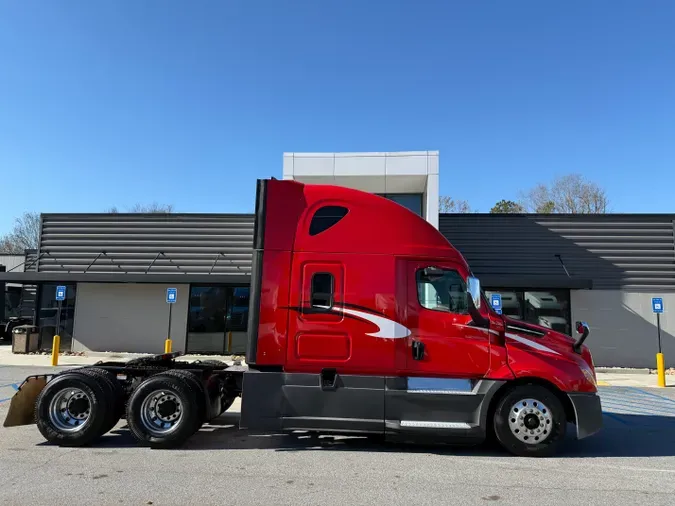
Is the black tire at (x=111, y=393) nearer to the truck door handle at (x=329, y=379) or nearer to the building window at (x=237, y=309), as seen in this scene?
the truck door handle at (x=329, y=379)

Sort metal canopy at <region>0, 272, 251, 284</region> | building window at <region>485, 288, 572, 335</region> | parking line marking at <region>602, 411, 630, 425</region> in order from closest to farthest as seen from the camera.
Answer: parking line marking at <region>602, 411, 630, 425</region> → building window at <region>485, 288, 572, 335</region> → metal canopy at <region>0, 272, 251, 284</region>

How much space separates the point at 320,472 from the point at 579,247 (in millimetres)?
14585

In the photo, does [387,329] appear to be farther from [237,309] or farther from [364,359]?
[237,309]

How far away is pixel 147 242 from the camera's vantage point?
17.9m

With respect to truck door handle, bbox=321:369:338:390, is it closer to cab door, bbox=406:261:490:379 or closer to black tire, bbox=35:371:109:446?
cab door, bbox=406:261:490:379

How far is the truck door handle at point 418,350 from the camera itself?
232 inches

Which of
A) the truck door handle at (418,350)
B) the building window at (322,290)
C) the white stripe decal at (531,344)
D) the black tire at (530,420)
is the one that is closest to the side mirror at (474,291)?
the white stripe decal at (531,344)

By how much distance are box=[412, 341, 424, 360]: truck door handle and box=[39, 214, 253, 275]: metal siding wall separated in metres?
12.1

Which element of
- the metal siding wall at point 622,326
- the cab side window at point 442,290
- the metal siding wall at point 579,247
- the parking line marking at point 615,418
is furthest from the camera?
the metal siding wall at point 579,247

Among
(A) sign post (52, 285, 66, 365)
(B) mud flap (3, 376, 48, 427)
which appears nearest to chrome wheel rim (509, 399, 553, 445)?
(B) mud flap (3, 376, 48, 427)

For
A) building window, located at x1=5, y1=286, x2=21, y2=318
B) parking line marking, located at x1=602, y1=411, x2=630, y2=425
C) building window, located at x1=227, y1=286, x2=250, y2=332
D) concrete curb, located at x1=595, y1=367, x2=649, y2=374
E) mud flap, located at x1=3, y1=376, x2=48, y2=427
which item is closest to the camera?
mud flap, located at x1=3, y1=376, x2=48, y2=427

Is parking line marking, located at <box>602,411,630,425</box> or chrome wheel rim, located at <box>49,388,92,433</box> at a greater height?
chrome wheel rim, located at <box>49,388,92,433</box>

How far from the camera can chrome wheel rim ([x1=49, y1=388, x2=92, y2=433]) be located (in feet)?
20.4

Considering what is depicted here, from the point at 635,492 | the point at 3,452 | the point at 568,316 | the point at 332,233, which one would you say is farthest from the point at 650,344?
the point at 3,452
